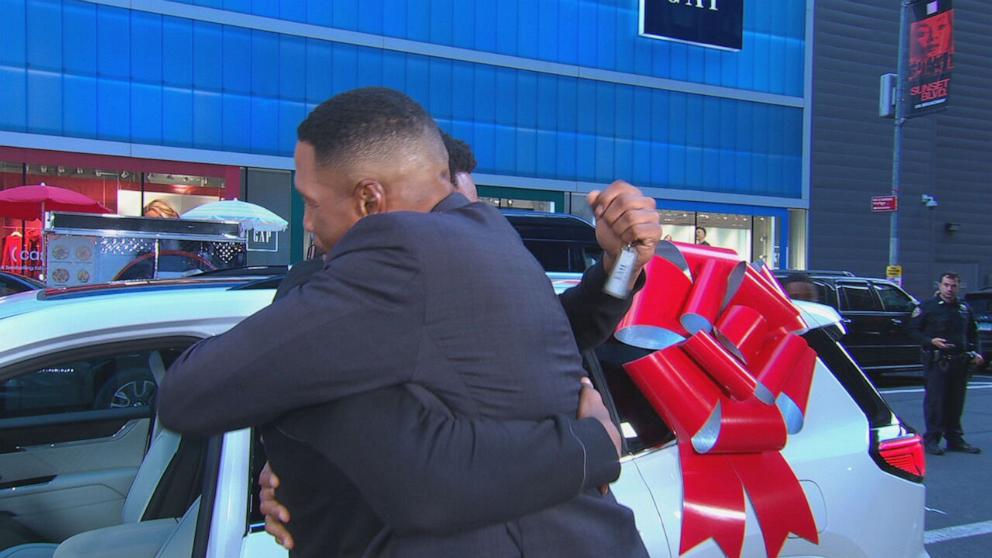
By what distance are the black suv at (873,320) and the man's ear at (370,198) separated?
11.2 metres

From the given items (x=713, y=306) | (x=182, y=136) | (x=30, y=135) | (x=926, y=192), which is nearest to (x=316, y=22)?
(x=182, y=136)

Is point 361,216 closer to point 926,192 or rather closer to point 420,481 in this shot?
point 420,481

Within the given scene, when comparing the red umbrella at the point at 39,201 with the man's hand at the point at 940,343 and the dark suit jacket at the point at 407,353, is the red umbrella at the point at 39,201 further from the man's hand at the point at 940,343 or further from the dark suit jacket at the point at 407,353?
the dark suit jacket at the point at 407,353

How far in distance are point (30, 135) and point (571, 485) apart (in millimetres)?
19659

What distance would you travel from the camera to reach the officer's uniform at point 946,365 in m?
7.50

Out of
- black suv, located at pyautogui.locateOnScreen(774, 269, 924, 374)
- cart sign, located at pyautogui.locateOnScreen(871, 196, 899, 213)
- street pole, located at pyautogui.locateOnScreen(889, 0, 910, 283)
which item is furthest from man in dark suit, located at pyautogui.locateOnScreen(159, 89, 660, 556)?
street pole, located at pyautogui.locateOnScreen(889, 0, 910, 283)

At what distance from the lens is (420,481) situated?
3.25 feet

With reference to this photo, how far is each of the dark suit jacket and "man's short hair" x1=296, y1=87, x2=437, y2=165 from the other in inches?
5.8

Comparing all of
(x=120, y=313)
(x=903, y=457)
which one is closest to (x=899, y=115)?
(x=903, y=457)

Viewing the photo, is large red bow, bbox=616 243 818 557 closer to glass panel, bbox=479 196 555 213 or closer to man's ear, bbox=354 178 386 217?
man's ear, bbox=354 178 386 217

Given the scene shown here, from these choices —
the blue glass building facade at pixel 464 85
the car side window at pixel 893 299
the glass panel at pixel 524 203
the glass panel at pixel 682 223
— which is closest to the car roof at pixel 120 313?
the car side window at pixel 893 299

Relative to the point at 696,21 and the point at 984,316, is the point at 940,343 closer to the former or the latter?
the point at 984,316

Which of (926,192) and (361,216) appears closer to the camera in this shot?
(361,216)

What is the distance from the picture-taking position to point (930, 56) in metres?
16.1
